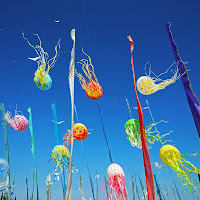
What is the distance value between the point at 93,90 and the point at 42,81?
3.75 ft

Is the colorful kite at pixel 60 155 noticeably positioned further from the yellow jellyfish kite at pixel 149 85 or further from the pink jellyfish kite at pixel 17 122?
the yellow jellyfish kite at pixel 149 85

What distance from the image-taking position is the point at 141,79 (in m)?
3.97

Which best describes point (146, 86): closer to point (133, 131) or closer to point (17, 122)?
point (133, 131)

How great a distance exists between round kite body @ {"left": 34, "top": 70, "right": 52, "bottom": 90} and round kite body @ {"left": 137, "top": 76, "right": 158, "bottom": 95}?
204 centimetres

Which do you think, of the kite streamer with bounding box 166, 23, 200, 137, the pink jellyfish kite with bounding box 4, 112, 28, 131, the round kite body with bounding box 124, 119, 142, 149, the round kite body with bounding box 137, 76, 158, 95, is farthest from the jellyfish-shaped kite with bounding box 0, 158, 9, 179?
the kite streamer with bounding box 166, 23, 200, 137

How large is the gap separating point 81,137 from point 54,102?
1.75 meters

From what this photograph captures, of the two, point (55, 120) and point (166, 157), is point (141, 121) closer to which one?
point (166, 157)

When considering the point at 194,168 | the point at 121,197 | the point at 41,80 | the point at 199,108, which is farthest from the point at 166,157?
the point at 41,80

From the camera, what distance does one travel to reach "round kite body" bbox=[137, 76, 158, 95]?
3748 mm

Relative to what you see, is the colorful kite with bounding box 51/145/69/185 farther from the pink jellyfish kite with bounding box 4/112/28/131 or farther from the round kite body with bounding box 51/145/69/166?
the pink jellyfish kite with bounding box 4/112/28/131

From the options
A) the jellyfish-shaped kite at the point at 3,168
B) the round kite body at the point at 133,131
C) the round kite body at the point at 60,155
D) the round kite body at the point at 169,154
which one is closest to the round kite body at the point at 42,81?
the round kite body at the point at 60,155

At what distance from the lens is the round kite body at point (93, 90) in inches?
182

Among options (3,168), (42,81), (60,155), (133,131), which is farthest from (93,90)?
(3,168)

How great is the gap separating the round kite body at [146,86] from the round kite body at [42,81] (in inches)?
80.2
